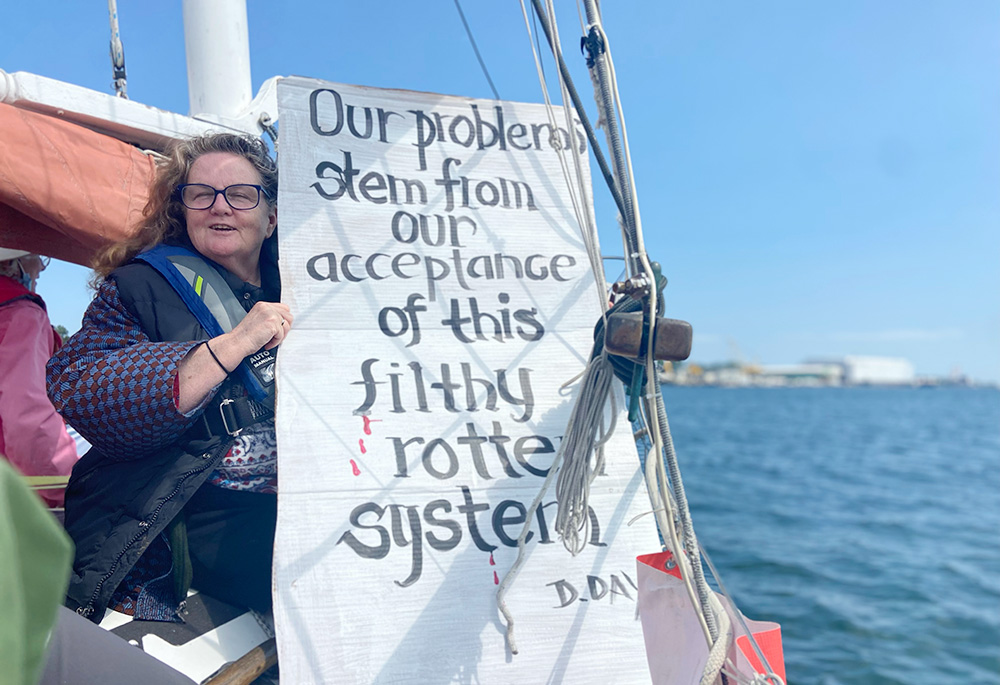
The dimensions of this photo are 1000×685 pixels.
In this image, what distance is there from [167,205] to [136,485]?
0.72 metres

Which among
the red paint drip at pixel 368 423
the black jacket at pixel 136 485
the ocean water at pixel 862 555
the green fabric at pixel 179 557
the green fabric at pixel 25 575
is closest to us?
the green fabric at pixel 25 575

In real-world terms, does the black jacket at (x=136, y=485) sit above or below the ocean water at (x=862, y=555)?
above

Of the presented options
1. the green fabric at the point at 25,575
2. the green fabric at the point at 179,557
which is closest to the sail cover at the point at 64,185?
the green fabric at the point at 179,557

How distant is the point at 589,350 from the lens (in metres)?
1.91

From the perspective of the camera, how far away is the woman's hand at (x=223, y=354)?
1.45 meters

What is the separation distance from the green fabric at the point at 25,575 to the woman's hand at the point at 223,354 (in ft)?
3.09

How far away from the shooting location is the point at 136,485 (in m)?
1.47

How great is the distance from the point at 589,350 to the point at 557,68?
0.74 metres

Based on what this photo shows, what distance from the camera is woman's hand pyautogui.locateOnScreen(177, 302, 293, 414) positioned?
145 cm

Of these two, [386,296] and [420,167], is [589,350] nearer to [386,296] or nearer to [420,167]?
[386,296]

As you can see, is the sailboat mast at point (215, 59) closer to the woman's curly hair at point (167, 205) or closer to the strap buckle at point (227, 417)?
the woman's curly hair at point (167, 205)

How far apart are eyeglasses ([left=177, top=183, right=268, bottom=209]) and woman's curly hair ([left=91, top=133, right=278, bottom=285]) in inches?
1.6

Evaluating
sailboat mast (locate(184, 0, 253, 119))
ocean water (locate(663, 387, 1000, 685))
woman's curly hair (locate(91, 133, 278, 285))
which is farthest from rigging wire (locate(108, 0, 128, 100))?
ocean water (locate(663, 387, 1000, 685))

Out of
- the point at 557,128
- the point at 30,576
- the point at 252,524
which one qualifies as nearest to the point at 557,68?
the point at 557,128
